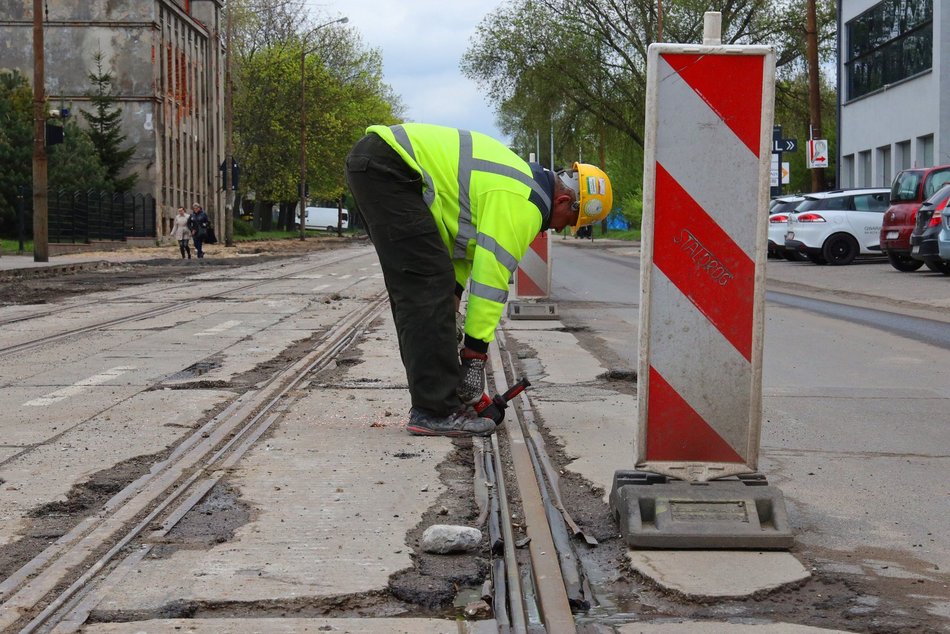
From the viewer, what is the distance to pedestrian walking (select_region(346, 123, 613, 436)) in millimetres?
6121

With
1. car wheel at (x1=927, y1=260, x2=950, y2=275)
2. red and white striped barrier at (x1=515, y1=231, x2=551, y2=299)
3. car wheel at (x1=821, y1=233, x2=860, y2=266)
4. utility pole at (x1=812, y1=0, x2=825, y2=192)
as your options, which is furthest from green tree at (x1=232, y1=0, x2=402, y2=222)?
red and white striped barrier at (x1=515, y1=231, x2=551, y2=299)

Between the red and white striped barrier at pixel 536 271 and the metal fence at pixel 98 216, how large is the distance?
2567 centimetres

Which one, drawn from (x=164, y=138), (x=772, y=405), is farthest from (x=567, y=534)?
(x=164, y=138)

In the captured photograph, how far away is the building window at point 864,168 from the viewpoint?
42.2m

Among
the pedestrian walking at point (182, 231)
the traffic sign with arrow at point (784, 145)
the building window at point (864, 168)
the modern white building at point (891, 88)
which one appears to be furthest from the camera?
the building window at point (864, 168)

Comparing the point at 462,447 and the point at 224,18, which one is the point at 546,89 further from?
the point at 462,447

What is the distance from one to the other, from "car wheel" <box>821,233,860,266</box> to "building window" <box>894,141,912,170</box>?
36.0 feet

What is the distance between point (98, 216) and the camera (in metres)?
42.5

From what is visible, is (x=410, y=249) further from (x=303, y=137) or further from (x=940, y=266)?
(x=303, y=137)

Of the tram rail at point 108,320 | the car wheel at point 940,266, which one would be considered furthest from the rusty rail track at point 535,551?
the car wheel at point 940,266

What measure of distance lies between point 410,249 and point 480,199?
415 mm

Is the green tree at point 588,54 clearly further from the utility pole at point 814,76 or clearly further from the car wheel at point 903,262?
the car wheel at point 903,262

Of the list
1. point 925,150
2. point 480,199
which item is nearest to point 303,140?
point 925,150

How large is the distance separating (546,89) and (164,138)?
50.2 feet
